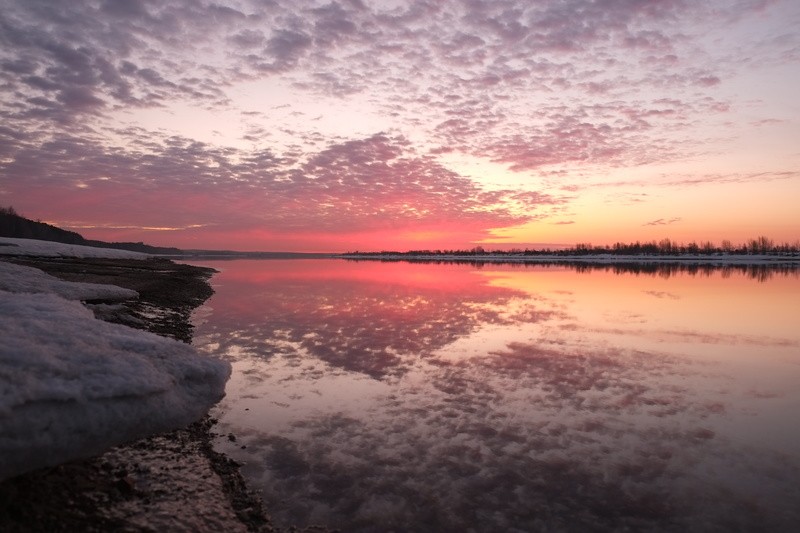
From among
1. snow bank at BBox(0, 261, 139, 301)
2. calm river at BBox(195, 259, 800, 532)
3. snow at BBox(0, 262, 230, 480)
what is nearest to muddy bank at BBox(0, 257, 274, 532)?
snow at BBox(0, 262, 230, 480)

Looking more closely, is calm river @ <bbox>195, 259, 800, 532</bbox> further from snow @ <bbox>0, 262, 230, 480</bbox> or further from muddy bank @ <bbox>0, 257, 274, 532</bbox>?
snow @ <bbox>0, 262, 230, 480</bbox>

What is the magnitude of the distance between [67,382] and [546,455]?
23.2ft

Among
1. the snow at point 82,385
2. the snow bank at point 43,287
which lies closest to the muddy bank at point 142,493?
the snow at point 82,385

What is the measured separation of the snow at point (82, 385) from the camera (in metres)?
4.87

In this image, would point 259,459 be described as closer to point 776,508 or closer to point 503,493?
point 503,493

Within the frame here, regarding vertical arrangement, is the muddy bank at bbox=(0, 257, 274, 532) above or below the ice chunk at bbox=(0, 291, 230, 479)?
below

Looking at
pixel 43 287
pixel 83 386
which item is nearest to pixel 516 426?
pixel 83 386

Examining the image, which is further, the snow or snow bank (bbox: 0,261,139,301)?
snow bank (bbox: 0,261,139,301)

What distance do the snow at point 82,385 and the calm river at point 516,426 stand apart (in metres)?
Answer: 1.30

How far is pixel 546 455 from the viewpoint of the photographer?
293 inches

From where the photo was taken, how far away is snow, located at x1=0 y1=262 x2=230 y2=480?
4870 mm

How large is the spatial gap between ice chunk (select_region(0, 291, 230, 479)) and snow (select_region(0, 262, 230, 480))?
0.04 ft

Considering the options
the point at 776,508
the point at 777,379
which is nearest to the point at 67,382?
the point at 776,508

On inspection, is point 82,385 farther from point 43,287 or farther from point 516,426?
point 43,287
